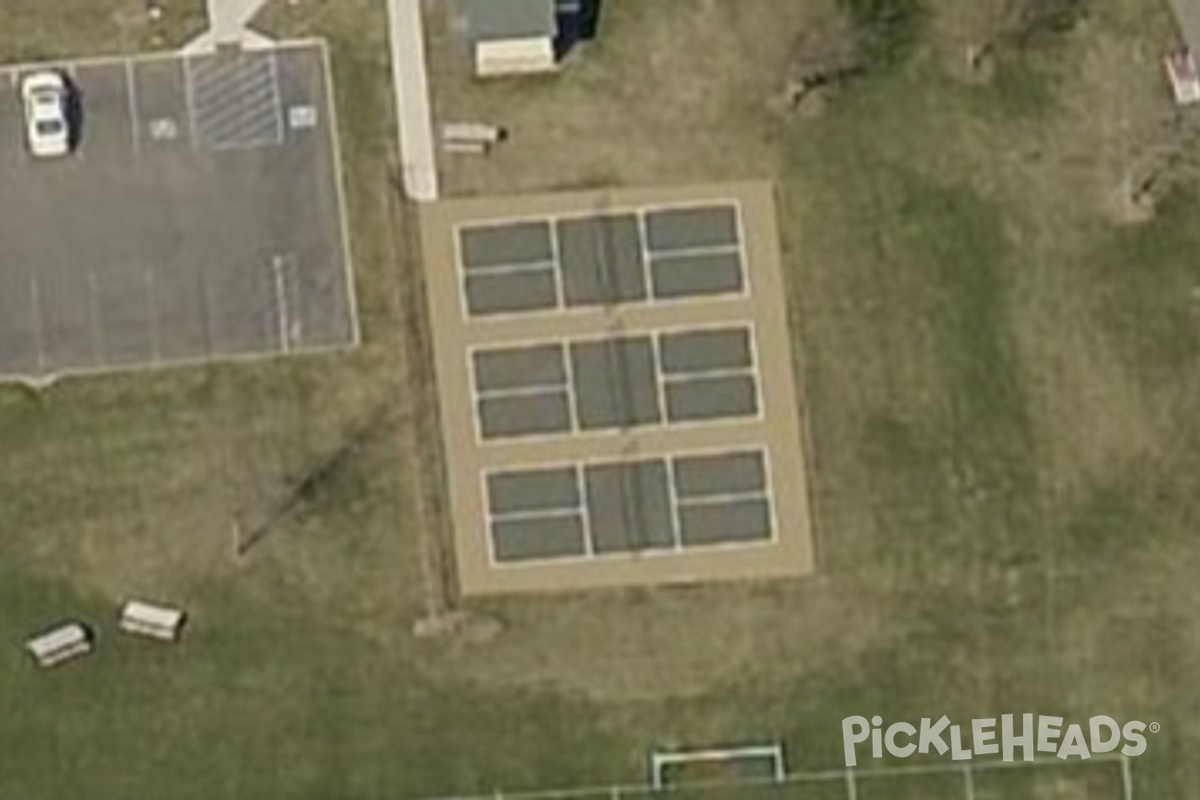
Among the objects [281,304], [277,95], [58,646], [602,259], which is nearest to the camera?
[58,646]

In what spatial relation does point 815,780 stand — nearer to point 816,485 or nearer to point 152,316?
point 816,485

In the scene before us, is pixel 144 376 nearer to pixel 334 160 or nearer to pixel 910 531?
pixel 334 160

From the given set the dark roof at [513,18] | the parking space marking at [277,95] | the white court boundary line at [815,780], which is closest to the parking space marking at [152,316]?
the parking space marking at [277,95]

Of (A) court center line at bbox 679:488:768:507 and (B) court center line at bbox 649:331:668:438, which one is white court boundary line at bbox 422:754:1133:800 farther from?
(B) court center line at bbox 649:331:668:438

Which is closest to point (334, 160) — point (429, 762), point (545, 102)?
point (545, 102)

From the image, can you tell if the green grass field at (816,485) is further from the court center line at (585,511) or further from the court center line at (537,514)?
the court center line at (537,514)

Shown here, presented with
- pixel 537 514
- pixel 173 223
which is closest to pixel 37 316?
pixel 173 223
